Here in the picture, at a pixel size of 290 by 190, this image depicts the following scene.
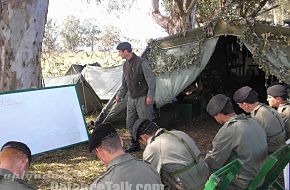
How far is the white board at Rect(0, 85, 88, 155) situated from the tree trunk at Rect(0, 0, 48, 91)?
0.79 feet

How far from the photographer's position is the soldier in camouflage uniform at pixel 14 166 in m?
2.53

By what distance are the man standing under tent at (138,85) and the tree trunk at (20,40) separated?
4.21ft

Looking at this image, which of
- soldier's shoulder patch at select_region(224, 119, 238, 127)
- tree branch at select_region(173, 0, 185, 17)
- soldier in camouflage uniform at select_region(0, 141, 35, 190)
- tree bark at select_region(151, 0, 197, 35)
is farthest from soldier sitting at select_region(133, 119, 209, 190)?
tree branch at select_region(173, 0, 185, 17)

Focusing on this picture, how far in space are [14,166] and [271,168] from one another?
1.99 m

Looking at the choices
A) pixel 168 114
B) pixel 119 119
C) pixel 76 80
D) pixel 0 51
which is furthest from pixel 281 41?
pixel 76 80

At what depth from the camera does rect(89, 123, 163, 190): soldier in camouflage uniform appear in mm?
2697

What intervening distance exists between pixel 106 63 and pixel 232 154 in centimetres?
1396

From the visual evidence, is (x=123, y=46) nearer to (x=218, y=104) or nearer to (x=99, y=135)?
(x=218, y=104)

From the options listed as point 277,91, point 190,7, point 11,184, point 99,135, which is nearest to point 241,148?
point 99,135

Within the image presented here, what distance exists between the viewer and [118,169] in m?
2.72

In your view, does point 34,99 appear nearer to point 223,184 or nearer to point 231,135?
point 231,135

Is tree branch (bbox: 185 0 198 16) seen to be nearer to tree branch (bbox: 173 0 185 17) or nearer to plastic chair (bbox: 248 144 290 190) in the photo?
tree branch (bbox: 173 0 185 17)

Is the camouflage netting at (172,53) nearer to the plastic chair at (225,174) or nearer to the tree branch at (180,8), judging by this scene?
the plastic chair at (225,174)

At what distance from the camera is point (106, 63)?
1756 centimetres
